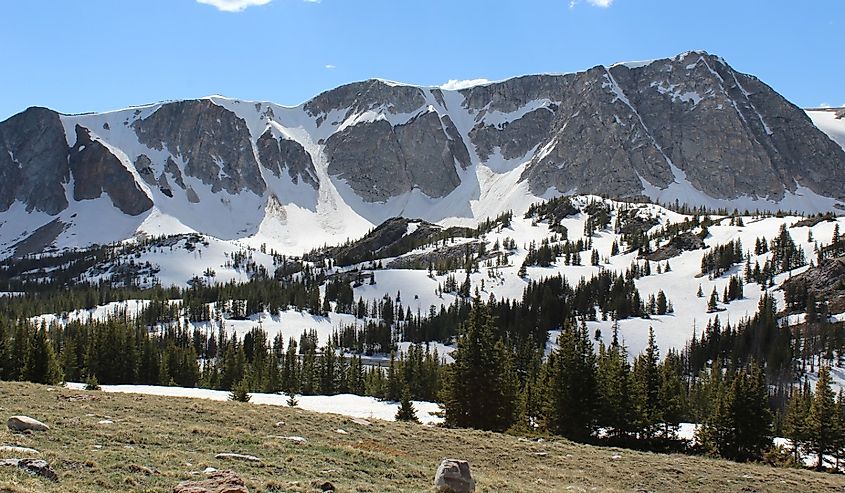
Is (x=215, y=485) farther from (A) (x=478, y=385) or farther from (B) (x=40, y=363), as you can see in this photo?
(B) (x=40, y=363)

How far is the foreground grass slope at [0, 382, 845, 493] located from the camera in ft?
55.9

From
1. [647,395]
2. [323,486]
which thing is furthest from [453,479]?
[647,395]

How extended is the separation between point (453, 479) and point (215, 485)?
19.1 feet

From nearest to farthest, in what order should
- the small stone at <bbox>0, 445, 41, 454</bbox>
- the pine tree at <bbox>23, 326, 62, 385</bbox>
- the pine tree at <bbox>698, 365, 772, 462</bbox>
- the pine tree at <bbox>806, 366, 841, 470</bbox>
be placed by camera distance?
1. the small stone at <bbox>0, 445, 41, 454</bbox>
2. the pine tree at <bbox>698, 365, 772, 462</bbox>
3. the pine tree at <bbox>806, 366, 841, 470</bbox>
4. the pine tree at <bbox>23, 326, 62, 385</bbox>

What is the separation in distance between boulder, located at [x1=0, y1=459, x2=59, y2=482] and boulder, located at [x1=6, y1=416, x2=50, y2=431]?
5.62m

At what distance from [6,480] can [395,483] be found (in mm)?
10035

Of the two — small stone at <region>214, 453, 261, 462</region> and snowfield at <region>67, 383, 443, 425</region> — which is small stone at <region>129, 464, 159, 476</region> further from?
snowfield at <region>67, 383, 443, 425</region>

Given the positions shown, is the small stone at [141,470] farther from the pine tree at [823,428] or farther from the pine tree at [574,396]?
the pine tree at [823,428]

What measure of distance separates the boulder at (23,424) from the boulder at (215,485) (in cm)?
827

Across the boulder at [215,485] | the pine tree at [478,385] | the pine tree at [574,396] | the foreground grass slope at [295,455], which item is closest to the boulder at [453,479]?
the foreground grass slope at [295,455]

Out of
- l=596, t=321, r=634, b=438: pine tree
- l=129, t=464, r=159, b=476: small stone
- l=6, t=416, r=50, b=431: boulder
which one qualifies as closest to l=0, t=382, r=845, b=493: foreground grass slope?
l=129, t=464, r=159, b=476: small stone

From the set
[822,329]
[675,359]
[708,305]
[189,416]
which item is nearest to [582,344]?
[189,416]

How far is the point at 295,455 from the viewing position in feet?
71.4

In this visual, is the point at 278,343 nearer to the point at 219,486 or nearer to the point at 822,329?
the point at 822,329
